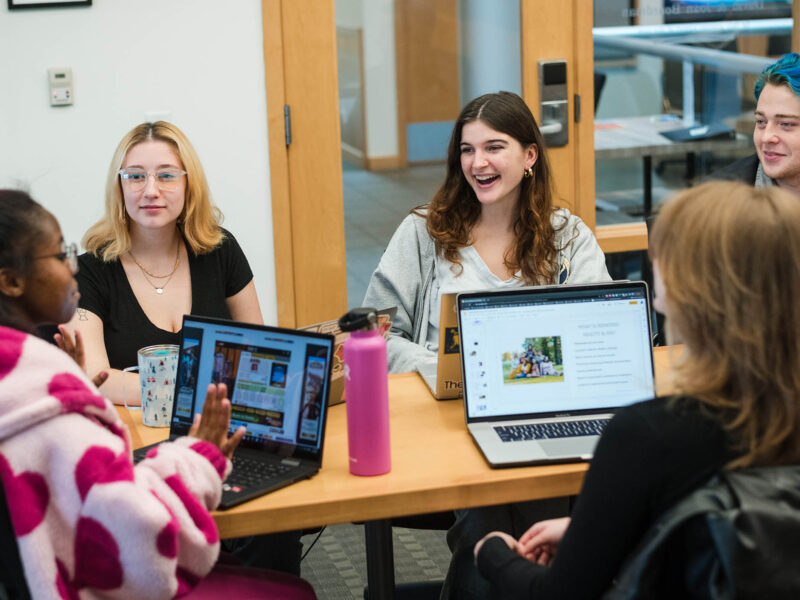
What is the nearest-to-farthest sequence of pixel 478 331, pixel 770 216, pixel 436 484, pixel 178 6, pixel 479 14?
pixel 770 216 → pixel 436 484 → pixel 478 331 → pixel 178 6 → pixel 479 14

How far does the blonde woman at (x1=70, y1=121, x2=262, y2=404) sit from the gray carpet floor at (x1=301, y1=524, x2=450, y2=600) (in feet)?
2.57

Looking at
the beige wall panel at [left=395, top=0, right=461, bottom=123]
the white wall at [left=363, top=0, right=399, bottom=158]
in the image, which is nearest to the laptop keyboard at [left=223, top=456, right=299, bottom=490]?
the white wall at [left=363, top=0, right=399, bottom=158]

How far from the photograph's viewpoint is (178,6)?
3.24 metres

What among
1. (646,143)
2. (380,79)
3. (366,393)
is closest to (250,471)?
(366,393)

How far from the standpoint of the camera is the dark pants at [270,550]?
2124 mm

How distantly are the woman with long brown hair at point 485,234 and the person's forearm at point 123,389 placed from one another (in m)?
0.70

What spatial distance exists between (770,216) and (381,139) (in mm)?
2488

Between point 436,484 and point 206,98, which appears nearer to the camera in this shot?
point 436,484

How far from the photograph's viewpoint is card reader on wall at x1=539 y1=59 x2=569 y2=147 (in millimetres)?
3619

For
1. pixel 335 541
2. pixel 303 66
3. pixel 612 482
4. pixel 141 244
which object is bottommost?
pixel 335 541

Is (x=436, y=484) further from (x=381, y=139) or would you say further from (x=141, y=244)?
(x=381, y=139)

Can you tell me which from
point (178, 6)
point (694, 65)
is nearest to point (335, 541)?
point (178, 6)

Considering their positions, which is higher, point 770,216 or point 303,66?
point 303,66

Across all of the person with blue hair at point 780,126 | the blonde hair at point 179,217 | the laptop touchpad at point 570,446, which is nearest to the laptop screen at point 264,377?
the laptop touchpad at point 570,446
